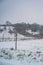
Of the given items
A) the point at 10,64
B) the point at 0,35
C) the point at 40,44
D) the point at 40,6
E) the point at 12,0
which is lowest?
the point at 10,64

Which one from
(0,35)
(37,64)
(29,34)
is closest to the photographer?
(37,64)

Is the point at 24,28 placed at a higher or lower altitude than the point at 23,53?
higher

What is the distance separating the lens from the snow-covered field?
77.2 inches

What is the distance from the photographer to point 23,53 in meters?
2.06

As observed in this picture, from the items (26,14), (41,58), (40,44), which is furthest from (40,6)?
(41,58)

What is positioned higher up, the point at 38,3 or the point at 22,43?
the point at 38,3

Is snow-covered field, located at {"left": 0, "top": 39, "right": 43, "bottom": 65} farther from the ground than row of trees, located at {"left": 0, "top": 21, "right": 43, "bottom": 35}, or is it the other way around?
row of trees, located at {"left": 0, "top": 21, "right": 43, "bottom": 35}

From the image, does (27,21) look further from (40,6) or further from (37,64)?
(37,64)

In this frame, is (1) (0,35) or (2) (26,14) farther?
(1) (0,35)

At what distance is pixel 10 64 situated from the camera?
210cm

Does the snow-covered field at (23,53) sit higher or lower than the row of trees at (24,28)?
lower

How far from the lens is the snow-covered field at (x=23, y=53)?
1.96m

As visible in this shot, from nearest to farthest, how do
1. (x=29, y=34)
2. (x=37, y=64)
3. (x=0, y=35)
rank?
1. (x=37, y=64)
2. (x=29, y=34)
3. (x=0, y=35)

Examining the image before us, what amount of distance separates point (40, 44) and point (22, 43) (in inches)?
11.4
